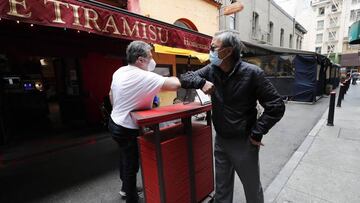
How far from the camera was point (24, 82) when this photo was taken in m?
7.41

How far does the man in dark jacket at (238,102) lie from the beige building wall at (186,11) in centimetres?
588

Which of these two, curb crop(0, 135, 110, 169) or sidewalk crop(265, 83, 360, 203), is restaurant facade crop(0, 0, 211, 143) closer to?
curb crop(0, 135, 110, 169)

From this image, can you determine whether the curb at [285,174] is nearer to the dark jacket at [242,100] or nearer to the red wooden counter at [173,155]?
the red wooden counter at [173,155]

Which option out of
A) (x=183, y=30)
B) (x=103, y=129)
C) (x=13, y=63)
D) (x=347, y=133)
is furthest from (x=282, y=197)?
(x=13, y=63)

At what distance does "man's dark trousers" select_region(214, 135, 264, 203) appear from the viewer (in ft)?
6.30

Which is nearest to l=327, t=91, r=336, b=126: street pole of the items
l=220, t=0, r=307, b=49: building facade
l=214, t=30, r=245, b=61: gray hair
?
l=214, t=30, r=245, b=61: gray hair

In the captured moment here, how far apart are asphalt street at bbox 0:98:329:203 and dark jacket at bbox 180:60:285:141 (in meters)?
1.41

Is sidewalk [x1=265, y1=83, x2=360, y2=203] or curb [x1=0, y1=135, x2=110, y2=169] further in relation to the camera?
curb [x1=0, y1=135, x2=110, y2=169]

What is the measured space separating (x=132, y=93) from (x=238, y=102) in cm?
107

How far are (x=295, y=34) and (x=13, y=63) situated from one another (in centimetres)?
2779

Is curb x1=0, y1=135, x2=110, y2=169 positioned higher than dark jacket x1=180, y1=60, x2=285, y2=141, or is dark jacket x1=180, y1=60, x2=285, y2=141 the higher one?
dark jacket x1=180, y1=60, x2=285, y2=141

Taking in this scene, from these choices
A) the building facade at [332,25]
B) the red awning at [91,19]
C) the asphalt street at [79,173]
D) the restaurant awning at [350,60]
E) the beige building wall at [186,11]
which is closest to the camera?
the red awning at [91,19]

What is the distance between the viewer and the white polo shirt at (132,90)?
2.06 metres

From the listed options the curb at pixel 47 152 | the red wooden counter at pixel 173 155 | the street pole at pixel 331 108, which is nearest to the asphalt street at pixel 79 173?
the curb at pixel 47 152
